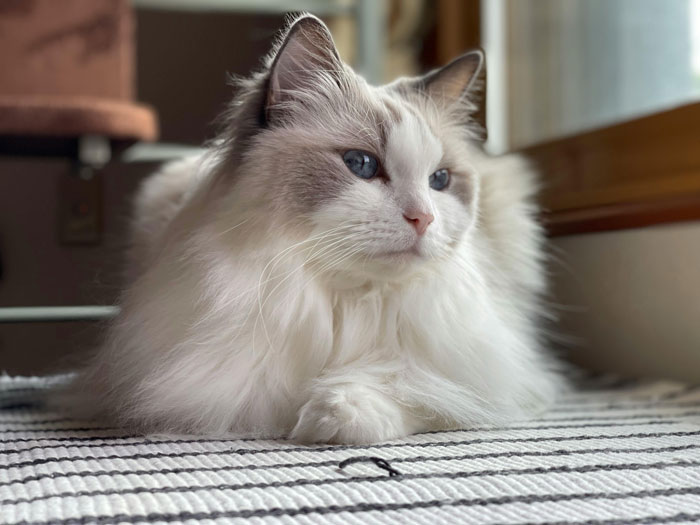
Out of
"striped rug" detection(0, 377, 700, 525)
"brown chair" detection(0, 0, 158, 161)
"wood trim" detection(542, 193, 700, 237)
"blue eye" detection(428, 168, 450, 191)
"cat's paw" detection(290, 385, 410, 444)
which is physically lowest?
"striped rug" detection(0, 377, 700, 525)

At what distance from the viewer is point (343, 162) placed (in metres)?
1.05

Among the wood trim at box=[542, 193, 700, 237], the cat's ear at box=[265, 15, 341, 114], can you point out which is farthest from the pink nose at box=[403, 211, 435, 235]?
the wood trim at box=[542, 193, 700, 237]

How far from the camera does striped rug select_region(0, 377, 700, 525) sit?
0.70 metres

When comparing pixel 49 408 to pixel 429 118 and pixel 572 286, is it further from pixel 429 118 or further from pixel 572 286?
pixel 572 286

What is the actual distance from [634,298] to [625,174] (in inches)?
10.4

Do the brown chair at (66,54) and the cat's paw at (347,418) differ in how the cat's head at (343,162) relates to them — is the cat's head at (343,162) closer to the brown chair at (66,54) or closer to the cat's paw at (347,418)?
the cat's paw at (347,418)

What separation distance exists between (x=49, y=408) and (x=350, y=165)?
2.10 feet

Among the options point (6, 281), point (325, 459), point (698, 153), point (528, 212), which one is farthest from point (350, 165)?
point (6, 281)

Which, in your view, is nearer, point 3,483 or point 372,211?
point 3,483

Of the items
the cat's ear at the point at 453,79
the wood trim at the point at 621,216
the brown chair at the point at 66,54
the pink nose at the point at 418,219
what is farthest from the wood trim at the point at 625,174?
the brown chair at the point at 66,54

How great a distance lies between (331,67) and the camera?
1.10 metres

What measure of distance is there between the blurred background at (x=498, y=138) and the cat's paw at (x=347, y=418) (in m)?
0.44

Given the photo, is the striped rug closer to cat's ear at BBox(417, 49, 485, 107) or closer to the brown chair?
cat's ear at BBox(417, 49, 485, 107)

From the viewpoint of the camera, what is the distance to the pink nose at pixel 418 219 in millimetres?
A: 1004
